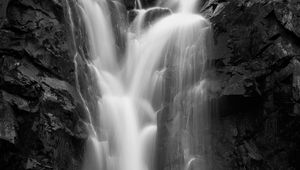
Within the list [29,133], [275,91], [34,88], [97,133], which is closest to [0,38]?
[34,88]

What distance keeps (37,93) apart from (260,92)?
359 inches

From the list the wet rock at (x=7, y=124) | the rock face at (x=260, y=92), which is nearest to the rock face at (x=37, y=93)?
the wet rock at (x=7, y=124)

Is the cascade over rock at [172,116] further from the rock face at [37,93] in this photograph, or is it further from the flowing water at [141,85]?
the flowing water at [141,85]

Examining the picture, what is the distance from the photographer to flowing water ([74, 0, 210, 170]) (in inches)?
648

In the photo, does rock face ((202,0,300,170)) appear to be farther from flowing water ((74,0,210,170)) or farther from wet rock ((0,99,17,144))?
wet rock ((0,99,17,144))

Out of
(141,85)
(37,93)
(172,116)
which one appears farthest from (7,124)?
(141,85)

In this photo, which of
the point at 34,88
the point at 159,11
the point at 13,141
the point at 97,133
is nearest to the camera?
the point at 13,141

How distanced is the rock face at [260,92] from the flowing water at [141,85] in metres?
1.03

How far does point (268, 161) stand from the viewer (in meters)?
17.0

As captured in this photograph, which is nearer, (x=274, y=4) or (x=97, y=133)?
(x=97, y=133)

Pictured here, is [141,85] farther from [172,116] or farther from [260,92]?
[260,92]

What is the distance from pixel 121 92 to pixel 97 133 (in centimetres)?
351

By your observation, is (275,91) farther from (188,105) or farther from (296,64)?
(188,105)

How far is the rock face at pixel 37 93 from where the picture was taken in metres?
13.9
